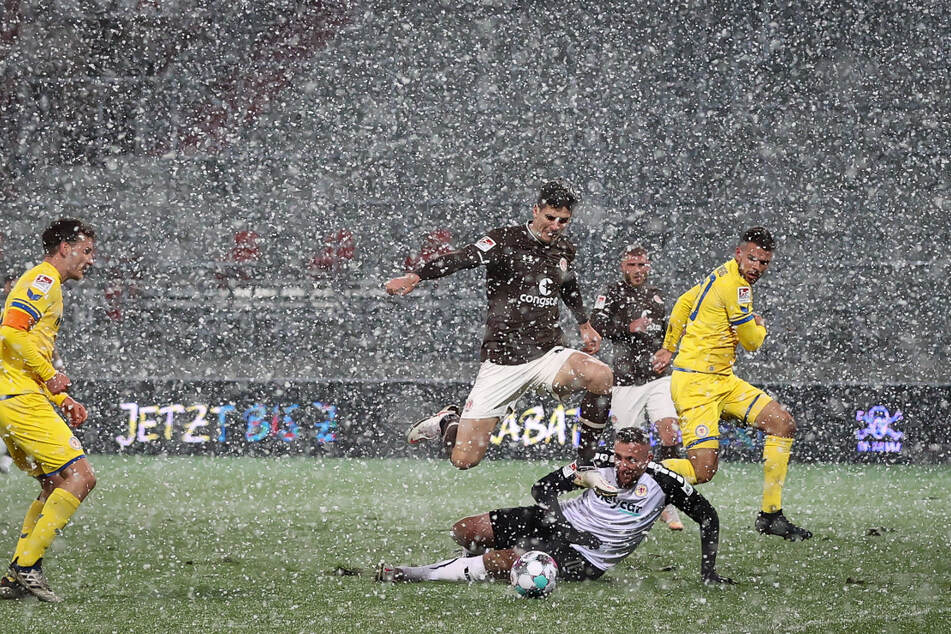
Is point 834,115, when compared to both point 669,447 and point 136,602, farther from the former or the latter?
point 136,602

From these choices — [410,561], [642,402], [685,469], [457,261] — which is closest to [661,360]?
[685,469]

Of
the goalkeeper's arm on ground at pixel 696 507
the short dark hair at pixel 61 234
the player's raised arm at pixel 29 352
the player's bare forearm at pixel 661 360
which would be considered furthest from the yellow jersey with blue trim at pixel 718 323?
the player's raised arm at pixel 29 352

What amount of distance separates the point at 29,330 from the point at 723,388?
12.6 ft

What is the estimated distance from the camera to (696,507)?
536 cm

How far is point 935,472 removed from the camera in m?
11.1

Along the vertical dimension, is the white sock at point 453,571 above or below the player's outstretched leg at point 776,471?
below

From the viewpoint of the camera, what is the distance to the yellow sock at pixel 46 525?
16.6 feet

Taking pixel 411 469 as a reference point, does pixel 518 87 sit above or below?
above

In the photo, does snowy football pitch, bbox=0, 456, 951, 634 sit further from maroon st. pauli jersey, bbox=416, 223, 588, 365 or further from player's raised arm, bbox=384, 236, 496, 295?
player's raised arm, bbox=384, 236, 496, 295

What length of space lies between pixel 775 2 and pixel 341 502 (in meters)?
14.8

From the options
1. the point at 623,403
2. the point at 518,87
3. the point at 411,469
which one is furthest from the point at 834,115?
the point at 623,403

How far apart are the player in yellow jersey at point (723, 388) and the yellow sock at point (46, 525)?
324cm

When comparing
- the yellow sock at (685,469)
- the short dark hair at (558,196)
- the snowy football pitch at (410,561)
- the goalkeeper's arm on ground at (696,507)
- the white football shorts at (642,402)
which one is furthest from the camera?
the white football shorts at (642,402)

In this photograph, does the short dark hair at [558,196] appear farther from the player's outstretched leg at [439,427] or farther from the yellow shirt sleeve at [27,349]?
the yellow shirt sleeve at [27,349]
